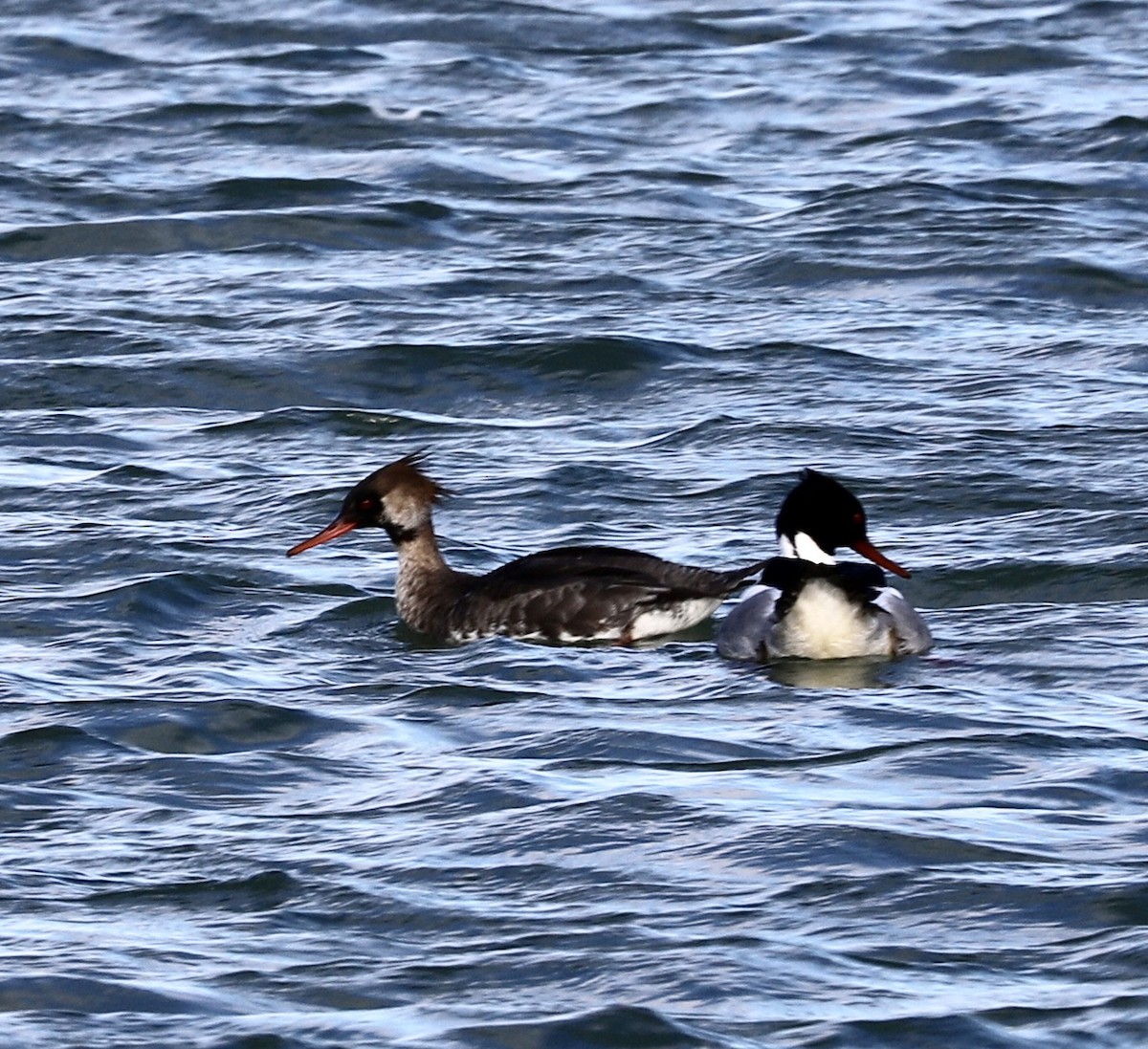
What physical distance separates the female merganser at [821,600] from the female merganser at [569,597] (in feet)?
0.71

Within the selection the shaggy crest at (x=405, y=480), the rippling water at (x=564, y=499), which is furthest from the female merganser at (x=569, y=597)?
the shaggy crest at (x=405, y=480)

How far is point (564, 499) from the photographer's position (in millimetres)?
12883

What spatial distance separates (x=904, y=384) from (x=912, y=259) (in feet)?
9.07

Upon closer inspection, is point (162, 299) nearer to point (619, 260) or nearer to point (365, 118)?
point (619, 260)

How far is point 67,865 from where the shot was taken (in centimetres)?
821

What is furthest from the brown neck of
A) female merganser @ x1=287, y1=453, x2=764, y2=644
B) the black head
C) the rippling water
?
the black head

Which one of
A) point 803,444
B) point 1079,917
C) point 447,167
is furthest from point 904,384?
point 1079,917

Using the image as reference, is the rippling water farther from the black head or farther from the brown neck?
the black head

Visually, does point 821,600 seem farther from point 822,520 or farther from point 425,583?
point 425,583

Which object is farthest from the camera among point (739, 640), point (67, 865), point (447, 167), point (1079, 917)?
point (447, 167)

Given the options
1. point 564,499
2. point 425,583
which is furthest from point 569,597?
point 564,499

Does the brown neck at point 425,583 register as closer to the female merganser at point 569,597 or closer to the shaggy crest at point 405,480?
the female merganser at point 569,597

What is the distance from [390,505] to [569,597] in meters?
1.27

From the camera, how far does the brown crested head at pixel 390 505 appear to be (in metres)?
11.8
